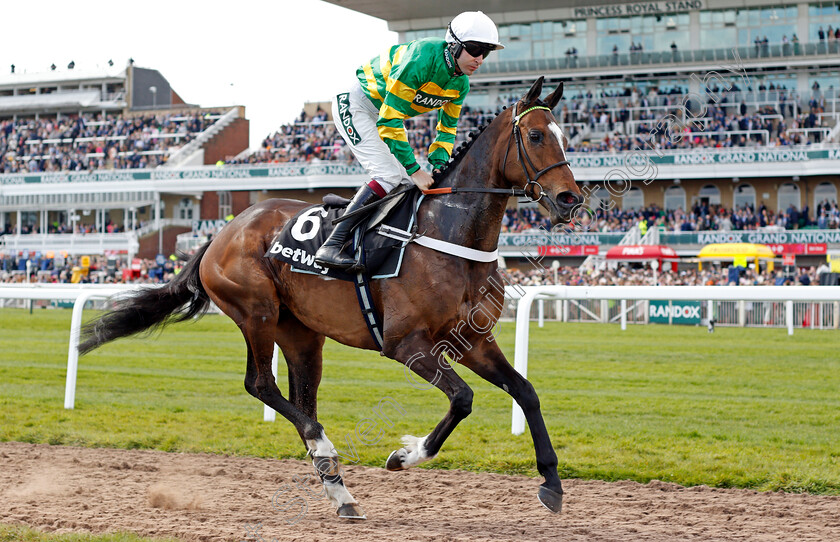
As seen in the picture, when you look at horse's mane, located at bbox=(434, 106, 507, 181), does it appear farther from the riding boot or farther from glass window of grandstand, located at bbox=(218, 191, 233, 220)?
glass window of grandstand, located at bbox=(218, 191, 233, 220)

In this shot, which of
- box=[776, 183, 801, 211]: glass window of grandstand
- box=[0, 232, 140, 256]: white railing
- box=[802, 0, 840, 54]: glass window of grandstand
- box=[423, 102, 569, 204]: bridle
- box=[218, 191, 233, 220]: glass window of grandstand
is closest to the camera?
box=[423, 102, 569, 204]: bridle

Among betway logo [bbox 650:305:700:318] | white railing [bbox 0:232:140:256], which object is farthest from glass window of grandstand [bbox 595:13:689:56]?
white railing [bbox 0:232:140:256]

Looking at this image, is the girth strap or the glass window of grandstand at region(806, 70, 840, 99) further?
the glass window of grandstand at region(806, 70, 840, 99)

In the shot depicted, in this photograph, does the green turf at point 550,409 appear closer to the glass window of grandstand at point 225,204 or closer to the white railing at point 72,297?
the white railing at point 72,297

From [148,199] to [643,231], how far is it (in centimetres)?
2332

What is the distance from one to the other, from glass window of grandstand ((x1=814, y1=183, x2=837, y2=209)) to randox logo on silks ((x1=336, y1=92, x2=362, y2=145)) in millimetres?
31256

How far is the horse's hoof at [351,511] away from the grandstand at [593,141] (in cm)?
2069

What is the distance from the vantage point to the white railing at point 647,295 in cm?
532

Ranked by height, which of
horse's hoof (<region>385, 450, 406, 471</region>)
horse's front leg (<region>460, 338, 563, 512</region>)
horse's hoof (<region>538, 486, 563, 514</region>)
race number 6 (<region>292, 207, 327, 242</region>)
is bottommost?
horse's hoof (<region>538, 486, 563, 514</region>)

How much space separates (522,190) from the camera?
4.00m

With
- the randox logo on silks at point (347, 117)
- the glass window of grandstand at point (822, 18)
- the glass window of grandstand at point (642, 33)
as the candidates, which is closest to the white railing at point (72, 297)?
the randox logo on silks at point (347, 117)

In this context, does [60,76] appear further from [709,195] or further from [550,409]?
[550,409]

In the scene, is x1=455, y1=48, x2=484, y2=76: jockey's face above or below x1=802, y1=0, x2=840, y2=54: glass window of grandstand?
below

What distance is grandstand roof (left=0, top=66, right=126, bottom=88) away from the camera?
48844 millimetres
